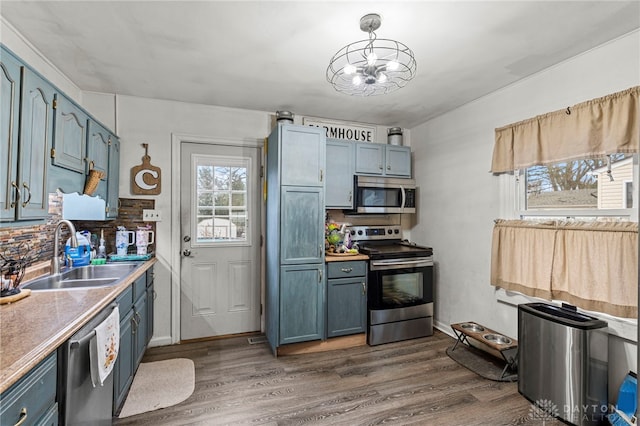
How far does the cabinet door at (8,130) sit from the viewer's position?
138cm

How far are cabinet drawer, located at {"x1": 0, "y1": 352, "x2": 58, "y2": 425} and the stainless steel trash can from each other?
106 inches

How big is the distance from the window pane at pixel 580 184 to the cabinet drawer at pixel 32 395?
10.3ft

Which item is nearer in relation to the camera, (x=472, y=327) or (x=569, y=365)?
(x=569, y=365)

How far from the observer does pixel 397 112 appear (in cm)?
352

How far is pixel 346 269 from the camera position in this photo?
3.14 m

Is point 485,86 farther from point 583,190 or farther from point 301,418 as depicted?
point 301,418

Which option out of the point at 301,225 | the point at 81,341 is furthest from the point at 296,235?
the point at 81,341

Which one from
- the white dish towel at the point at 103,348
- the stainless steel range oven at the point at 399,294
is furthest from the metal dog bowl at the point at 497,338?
the white dish towel at the point at 103,348

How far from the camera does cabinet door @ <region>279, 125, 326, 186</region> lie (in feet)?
9.55

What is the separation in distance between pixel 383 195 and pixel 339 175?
0.59 meters

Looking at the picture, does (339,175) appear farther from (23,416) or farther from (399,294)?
(23,416)

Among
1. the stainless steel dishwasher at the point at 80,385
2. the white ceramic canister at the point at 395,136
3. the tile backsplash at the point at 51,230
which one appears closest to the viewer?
the stainless steel dishwasher at the point at 80,385

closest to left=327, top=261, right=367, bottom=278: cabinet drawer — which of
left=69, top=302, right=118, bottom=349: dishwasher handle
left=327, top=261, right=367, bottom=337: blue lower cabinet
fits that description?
left=327, top=261, right=367, bottom=337: blue lower cabinet

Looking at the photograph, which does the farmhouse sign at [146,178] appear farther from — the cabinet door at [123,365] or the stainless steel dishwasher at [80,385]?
the stainless steel dishwasher at [80,385]
